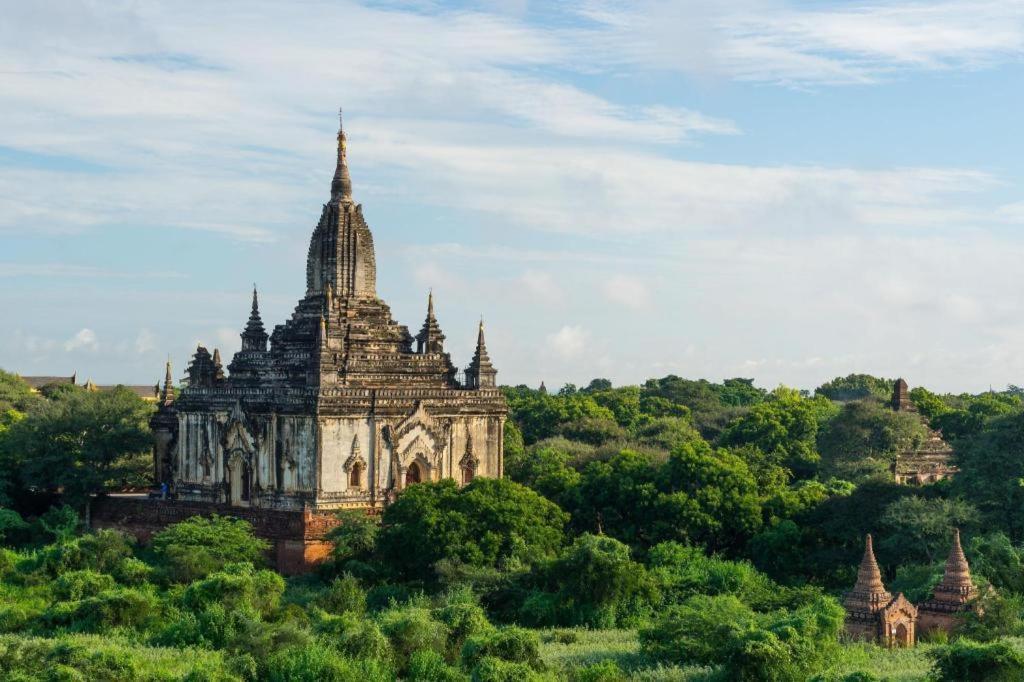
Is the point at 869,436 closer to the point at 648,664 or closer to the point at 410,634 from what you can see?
the point at 648,664

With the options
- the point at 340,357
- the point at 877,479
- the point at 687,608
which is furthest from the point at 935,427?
the point at 687,608

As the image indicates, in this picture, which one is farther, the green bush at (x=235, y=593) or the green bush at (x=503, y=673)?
the green bush at (x=235, y=593)

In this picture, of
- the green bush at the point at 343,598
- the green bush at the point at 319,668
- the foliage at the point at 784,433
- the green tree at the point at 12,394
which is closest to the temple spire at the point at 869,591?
the green bush at the point at 319,668

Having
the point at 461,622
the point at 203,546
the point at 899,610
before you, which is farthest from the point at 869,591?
the point at 203,546

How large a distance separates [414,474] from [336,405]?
377 cm

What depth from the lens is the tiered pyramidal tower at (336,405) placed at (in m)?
50.1

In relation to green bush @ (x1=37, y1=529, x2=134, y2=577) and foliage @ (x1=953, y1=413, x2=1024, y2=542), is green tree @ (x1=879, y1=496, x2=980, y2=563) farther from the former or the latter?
green bush @ (x1=37, y1=529, x2=134, y2=577)

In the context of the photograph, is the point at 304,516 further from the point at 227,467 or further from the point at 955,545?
the point at 955,545

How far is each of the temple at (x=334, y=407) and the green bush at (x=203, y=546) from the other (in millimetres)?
1191

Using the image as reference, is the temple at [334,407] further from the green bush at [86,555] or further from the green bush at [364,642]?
the green bush at [364,642]

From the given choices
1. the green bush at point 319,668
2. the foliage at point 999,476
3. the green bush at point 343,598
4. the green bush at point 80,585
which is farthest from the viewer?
the foliage at point 999,476

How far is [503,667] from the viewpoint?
110 feet

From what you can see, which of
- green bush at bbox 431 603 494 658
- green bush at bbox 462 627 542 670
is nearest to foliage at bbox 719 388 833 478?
green bush at bbox 431 603 494 658

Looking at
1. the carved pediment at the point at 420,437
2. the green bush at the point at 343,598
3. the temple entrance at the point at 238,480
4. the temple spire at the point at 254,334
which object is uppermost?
the temple spire at the point at 254,334
